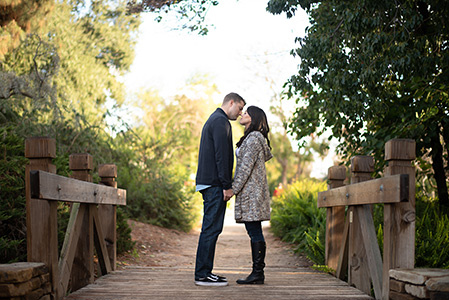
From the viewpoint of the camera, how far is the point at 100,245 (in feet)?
17.2

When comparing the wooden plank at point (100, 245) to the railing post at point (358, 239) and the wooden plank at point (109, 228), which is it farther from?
the railing post at point (358, 239)

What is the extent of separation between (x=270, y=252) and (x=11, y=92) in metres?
5.28

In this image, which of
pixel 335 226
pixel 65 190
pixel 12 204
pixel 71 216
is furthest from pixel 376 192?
pixel 12 204

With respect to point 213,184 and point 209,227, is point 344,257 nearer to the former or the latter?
point 209,227

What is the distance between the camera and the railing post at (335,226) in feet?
19.1

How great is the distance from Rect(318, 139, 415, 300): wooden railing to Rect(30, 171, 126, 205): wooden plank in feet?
7.99

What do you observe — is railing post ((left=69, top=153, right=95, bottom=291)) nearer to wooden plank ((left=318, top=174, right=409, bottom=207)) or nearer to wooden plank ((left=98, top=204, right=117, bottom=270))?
wooden plank ((left=98, top=204, right=117, bottom=270))

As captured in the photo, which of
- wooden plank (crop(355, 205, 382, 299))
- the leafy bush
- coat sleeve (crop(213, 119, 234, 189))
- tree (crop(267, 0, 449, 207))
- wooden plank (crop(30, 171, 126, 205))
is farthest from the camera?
the leafy bush

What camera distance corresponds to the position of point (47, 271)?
358cm

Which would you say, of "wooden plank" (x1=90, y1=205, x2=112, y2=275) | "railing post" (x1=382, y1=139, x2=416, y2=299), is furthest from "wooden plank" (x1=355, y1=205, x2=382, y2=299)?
"wooden plank" (x1=90, y1=205, x2=112, y2=275)

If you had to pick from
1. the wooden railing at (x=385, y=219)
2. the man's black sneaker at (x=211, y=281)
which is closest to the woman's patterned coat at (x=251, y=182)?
the man's black sneaker at (x=211, y=281)

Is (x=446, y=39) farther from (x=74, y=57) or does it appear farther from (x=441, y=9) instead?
(x=74, y=57)

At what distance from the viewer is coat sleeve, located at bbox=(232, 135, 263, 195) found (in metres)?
4.91

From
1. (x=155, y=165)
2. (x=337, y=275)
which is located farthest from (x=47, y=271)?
(x=155, y=165)
